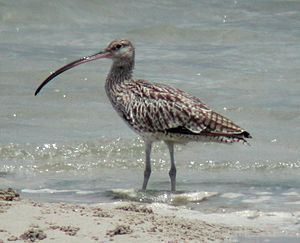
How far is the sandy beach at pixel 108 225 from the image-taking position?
829 centimetres

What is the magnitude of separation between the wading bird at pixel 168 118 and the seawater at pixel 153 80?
497 mm

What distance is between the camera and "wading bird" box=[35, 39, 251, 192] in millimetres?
11625

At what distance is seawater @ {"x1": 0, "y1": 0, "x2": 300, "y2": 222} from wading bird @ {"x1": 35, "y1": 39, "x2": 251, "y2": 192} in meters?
0.50

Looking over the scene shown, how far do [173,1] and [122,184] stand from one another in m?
12.0

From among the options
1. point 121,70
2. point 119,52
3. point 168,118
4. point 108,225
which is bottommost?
point 108,225

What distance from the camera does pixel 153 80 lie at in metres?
17.4

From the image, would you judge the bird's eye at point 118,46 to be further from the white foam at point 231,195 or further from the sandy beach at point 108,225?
the sandy beach at point 108,225

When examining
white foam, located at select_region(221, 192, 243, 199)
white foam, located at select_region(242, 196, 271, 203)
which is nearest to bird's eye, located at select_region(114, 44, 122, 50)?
white foam, located at select_region(221, 192, 243, 199)

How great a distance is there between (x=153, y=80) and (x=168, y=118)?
18.4 feet

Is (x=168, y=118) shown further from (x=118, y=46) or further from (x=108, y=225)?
(x=108, y=225)

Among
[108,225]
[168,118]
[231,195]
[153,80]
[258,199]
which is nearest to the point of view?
[108,225]

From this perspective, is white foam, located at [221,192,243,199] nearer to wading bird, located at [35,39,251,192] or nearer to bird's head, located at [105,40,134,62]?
wading bird, located at [35,39,251,192]

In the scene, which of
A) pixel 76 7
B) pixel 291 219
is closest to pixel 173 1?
pixel 76 7

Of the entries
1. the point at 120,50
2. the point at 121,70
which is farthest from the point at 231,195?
the point at 120,50
